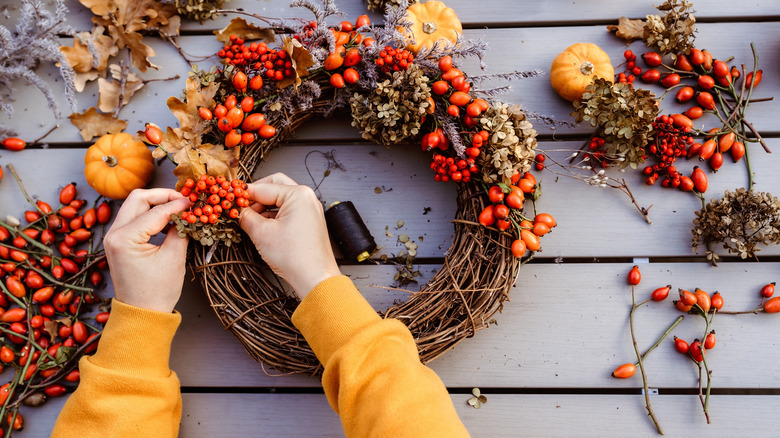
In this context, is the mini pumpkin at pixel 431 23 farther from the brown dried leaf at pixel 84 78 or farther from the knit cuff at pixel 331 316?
the brown dried leaf at pixel 84 78

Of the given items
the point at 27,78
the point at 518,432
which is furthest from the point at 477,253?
the point at 27,78

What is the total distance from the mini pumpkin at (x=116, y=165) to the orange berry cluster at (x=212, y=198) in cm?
33

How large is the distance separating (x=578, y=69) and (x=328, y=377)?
123 cm

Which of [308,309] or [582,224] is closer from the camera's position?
[308,309]

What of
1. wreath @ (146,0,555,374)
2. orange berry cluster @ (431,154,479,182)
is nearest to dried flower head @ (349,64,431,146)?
wreath @ (146,0,555,374)

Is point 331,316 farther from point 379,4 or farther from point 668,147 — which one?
point 668,147

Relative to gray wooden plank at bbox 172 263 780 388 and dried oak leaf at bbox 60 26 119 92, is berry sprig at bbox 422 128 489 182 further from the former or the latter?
dried oak leaf at bbox 60 26 119 92

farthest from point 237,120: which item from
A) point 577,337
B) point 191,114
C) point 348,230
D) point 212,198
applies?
point 577,337

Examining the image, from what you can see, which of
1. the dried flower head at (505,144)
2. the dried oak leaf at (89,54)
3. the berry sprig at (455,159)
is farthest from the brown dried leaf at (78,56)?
the dried flower head at (505,144)

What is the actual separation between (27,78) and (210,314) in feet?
3.24

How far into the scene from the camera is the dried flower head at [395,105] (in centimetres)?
134

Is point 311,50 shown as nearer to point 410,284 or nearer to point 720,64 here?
point 410,284

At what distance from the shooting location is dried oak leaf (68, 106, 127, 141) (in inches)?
64.8

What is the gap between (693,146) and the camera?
1.62 metres
